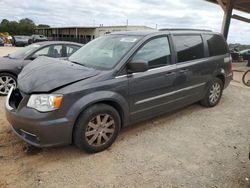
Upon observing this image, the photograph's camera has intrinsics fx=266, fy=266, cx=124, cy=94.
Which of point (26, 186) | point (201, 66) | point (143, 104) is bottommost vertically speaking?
point (26, 186)

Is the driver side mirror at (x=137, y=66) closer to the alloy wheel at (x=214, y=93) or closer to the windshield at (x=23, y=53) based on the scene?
the alloy wheel at (x=214, y=93)

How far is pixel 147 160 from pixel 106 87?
45.6 inches

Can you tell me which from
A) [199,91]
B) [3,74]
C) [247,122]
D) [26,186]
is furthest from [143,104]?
[3,74]

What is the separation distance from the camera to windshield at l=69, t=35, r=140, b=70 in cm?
407

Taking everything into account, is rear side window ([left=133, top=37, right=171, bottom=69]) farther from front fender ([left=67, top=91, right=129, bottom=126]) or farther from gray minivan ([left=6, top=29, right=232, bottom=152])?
front fender ([left=67, top=91, right=129, bottom=126])

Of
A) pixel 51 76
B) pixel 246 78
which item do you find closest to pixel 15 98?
pixel 51 76

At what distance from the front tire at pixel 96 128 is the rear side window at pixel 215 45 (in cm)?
294

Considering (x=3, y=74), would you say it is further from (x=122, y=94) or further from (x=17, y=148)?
(x=122, y=94)

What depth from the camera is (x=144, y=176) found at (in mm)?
3277

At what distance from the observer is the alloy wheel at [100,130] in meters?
3.65

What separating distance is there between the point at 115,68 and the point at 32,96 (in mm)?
1220

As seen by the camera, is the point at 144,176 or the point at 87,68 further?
the point at 87,68

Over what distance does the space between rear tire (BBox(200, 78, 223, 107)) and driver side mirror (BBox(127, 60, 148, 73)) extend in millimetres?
2312

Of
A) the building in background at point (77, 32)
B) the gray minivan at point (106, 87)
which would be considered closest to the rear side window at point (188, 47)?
the gray minivan at point (106, 87)
